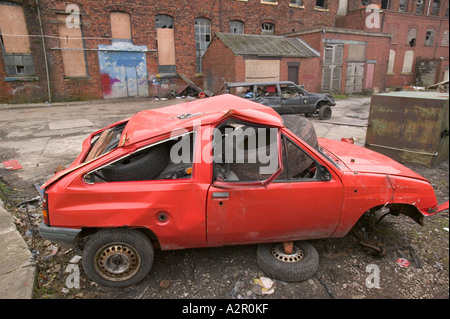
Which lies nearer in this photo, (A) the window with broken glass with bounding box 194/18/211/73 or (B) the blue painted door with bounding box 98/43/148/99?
(B) the blue painted door with bounding box 98/43/148/99

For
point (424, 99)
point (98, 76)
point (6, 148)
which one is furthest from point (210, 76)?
point (424, 99)

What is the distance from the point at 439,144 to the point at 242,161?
16.5 ft

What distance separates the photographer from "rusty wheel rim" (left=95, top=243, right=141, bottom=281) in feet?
9.20

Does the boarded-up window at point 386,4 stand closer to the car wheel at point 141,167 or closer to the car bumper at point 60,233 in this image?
the car wheel at point 141,167

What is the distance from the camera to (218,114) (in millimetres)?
2828

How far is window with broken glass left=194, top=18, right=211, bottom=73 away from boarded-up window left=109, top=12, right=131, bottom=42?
180 inches

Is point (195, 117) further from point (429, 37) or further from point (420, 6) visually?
point (420, 6)

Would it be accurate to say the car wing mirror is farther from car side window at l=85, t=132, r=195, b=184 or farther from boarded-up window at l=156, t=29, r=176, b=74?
boarded-up window at l=156, t=29, r=176, b=74

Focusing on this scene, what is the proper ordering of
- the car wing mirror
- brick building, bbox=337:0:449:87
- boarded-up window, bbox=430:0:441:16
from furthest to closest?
boarded-up window, bbox=430:0:441:16
brick building, bbox=337:0:449:87
the car wing mirror

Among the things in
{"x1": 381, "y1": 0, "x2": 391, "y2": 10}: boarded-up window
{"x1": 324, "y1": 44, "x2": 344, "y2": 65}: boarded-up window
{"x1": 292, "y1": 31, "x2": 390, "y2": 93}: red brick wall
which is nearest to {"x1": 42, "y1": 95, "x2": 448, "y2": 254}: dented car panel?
{"x1": 292, "y1": 31, "x2": 390, "y2": 93}: red brick wall

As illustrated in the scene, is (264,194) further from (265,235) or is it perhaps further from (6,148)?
(6,148)

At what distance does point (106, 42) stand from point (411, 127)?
57.0ft
